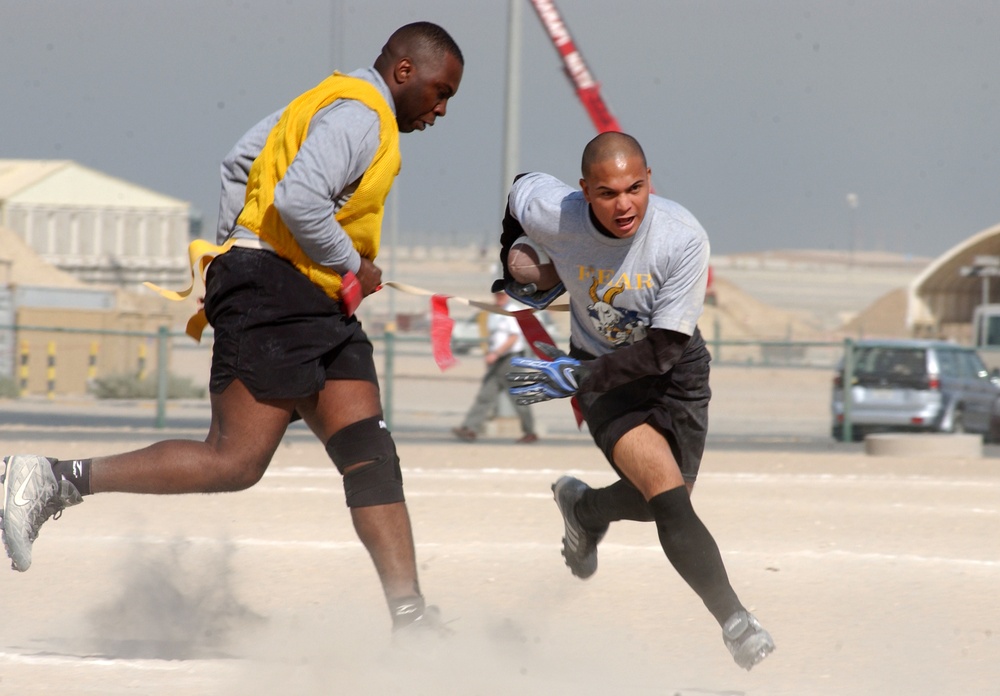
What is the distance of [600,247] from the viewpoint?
13.2ft

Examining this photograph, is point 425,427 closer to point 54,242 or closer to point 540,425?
point 540,425

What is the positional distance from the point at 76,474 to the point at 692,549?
6.32ft

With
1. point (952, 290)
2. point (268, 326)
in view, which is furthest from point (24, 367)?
point (952, 290)

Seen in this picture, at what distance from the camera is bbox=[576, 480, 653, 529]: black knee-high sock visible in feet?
14.7

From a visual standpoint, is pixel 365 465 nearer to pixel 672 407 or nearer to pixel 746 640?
pixel 672 407

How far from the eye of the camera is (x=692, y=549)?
13.2 ft

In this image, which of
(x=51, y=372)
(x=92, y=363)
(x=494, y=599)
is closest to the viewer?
(x=494, y=599)

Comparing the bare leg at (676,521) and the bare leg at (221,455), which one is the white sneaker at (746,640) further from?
the bare leg at (221,455)

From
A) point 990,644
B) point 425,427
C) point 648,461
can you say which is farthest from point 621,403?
point 425,427

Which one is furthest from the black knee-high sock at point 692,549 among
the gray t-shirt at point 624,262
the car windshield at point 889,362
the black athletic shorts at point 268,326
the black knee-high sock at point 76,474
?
the car windshield at point 889,362

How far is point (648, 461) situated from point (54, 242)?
41916mm

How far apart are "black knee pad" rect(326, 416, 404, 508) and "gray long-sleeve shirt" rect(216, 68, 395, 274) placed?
533 mm

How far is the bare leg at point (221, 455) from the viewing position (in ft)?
13.1

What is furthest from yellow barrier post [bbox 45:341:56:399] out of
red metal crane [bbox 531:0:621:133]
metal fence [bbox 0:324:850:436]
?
red metal crane [bbox 531:0:621:133]
